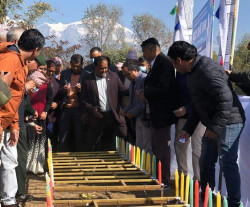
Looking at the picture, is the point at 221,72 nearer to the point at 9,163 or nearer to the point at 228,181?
the point at 228,181

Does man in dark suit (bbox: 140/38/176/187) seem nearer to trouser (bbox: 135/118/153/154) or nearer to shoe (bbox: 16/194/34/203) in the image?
trouser (bbox: 135/118/153/154)

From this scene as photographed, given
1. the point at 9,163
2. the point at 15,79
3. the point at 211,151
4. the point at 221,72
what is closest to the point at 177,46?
the point at 221,72

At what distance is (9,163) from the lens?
504 centimetres

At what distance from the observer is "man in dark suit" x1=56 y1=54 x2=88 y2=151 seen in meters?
8.49

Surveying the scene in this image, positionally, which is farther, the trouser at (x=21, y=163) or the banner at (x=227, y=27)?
the banner at (x=227, y=27)

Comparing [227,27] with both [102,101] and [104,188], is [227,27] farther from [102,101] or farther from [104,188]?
[104,188]

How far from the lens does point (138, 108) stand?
7168 mm

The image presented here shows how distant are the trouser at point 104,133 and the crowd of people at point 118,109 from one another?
0.05 ft

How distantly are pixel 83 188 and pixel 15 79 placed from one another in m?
1.24

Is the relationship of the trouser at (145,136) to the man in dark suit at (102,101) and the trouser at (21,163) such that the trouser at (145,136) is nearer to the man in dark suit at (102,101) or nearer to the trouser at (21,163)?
the man in dark suit at (102,101)

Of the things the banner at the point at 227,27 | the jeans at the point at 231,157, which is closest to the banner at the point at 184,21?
the banner at the point at 227,27

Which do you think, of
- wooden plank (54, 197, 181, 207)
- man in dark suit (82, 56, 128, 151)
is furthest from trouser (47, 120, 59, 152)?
wooden plank (54, 197, 181, 207)

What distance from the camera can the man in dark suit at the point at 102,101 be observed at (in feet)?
26.1

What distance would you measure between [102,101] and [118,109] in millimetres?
295
